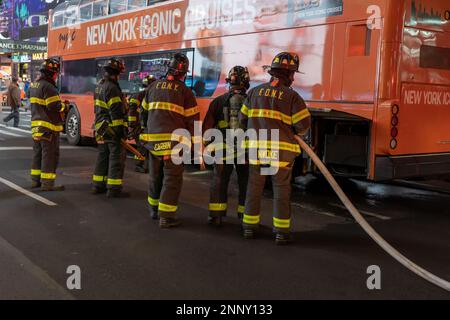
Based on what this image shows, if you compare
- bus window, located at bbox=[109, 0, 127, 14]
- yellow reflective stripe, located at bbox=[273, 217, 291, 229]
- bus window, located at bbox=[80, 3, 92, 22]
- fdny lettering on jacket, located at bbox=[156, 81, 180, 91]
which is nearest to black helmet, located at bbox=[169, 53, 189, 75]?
fdny lettering on jacket, located at bbox=[156, 81, 180, 91]

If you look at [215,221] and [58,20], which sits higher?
[58,20]

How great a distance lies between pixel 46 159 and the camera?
7898 mm

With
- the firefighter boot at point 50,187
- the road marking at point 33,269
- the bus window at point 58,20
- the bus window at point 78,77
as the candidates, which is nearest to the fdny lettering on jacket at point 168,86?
the road marking at point 33,269

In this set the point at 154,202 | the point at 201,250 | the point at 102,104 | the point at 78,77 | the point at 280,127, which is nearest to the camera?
the point at 201,250

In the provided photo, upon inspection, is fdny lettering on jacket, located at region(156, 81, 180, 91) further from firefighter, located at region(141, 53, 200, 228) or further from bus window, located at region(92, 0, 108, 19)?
bus window, located at region(92, 0, 108, 19)

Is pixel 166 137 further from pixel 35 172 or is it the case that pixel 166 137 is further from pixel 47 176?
pixel 35 172

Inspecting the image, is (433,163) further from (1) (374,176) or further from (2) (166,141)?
(2) (166,141)

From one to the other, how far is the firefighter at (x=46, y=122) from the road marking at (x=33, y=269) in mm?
2632

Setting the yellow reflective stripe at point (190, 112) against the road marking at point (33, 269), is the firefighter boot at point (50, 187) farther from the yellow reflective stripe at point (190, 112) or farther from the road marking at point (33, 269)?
the yellow reflective stripe at point (190, 112)

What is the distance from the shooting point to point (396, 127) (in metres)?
6.45

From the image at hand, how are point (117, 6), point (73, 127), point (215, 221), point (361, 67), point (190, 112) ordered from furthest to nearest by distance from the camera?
point (73, 127) → point (117, 6) → point (361, 67) → point (215, 221) → point (190, 112)

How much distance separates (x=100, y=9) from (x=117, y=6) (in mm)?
937

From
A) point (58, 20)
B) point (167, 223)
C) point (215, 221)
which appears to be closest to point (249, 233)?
point (215, 221)

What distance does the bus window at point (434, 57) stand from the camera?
6.70 meters
